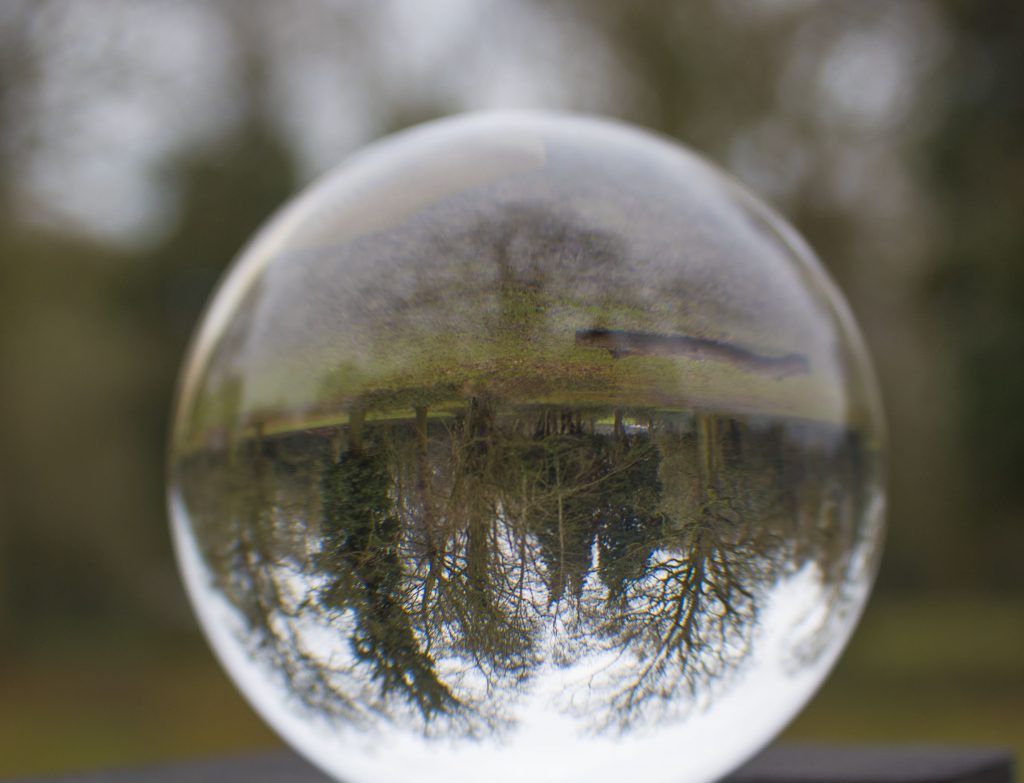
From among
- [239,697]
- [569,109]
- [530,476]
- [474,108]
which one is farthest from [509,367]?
[474,108]

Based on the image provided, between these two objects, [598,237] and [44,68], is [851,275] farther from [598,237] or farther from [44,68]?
[598,237]

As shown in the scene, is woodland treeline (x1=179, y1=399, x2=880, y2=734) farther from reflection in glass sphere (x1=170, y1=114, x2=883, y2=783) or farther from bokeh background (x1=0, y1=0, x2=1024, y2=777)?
bokeh background (x1=0, y1=0, x2=1024, y2=777)

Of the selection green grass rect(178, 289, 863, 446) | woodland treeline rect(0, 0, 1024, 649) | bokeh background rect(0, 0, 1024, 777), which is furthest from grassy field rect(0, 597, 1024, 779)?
green grass rect(178, 289, 863, 446)

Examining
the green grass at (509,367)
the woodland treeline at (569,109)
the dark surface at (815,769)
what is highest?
the woodland treeline at (569,109)

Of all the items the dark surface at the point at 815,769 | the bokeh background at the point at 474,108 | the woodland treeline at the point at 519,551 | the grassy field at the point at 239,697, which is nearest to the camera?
the woodland treeline at the point at 519,551

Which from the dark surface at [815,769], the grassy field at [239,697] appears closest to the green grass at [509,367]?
the dark surface at [815,769]

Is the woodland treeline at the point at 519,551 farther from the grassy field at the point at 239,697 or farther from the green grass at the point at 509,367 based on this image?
the grassy field at the point at 239,697

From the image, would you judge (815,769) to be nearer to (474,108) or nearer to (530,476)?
(530,476)
